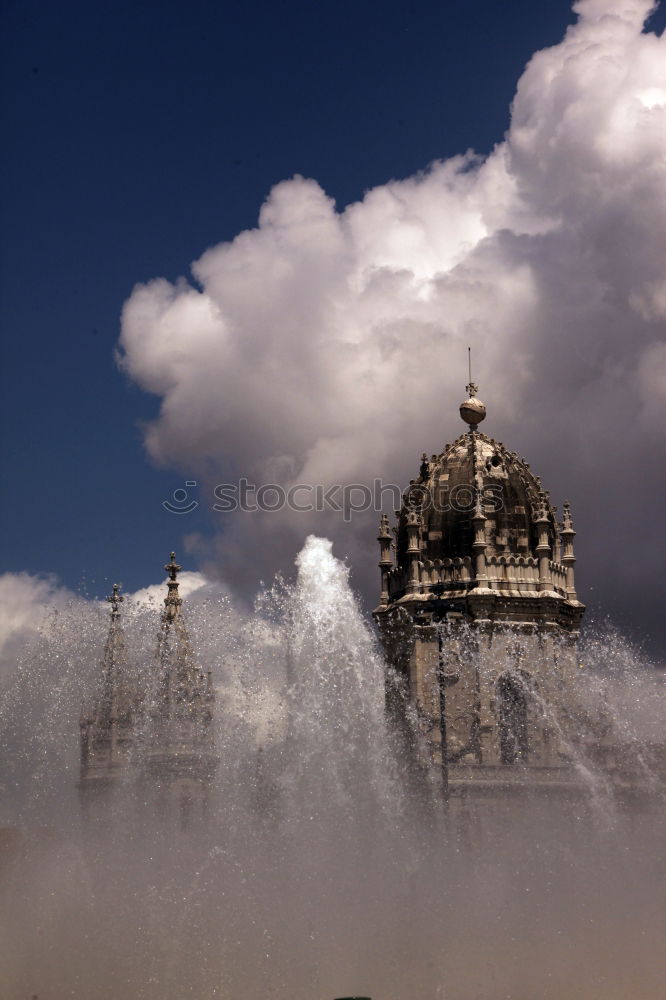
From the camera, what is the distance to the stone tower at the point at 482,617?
41.9m

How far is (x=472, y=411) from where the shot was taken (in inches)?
1900

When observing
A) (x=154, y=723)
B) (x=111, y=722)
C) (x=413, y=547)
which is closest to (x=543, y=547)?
(x=413, y=547)

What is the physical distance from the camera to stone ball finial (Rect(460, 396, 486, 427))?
4828 cm

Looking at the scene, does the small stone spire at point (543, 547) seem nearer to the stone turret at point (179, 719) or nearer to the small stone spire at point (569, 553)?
the small stone spire at point (569, 553)

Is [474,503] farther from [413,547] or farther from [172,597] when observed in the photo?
[172,597]

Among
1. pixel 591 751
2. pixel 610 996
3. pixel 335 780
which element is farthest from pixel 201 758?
pixel 610 996

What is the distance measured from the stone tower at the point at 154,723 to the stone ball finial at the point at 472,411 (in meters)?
14.7

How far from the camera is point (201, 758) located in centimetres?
4819

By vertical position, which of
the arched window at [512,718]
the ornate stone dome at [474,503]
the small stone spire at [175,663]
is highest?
the ornate stone dome at [474,503]

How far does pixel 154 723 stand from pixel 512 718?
1501cm

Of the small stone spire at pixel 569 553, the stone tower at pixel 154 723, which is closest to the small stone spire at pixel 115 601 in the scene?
the stone tower at pixel 154 723

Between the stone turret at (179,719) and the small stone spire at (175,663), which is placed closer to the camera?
the stone turret at (179,719)

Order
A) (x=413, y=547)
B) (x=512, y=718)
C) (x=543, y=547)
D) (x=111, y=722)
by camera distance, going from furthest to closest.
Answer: (x=111, y=722) < (x=413, y=547) < (x=543, y=547) < (x=512, y=718)

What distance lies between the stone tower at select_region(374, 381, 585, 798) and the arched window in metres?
0.03
